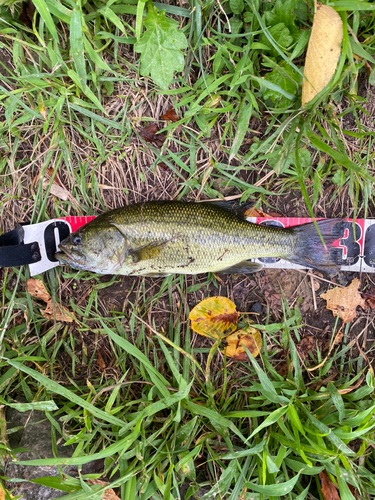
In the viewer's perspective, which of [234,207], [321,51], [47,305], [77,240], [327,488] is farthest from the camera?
[47,305]

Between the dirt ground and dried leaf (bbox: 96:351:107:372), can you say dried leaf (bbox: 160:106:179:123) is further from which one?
dried leaf (bbox: 96:351:107:372)

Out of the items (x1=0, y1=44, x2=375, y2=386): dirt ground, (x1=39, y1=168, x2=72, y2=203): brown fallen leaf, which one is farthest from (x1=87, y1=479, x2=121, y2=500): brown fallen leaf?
(x1=39, y1=168, x2=72, y2=203): brown fallen leaf

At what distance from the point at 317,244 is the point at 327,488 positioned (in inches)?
93.4

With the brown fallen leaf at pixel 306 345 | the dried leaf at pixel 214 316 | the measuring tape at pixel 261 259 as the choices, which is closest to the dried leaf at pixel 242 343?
the dried leaf at pixel 214 316

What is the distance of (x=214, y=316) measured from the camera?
3387mm

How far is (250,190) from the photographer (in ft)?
11.1

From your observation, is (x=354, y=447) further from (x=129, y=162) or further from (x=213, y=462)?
(x=129, y=162)

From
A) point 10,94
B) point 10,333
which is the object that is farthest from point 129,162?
point 10,333

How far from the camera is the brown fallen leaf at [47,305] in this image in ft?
11.5

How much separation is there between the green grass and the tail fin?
1.17 feet

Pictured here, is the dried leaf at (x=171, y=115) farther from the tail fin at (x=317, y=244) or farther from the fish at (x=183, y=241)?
the tail fin at (x=317, y=244)

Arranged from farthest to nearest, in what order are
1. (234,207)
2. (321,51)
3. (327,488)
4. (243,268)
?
(234,207)
(243,268)
(327,488)
(321,51)

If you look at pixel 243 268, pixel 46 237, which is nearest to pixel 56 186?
pixel 46 237

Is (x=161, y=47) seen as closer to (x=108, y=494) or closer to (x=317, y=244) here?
(x=317, y=244)
